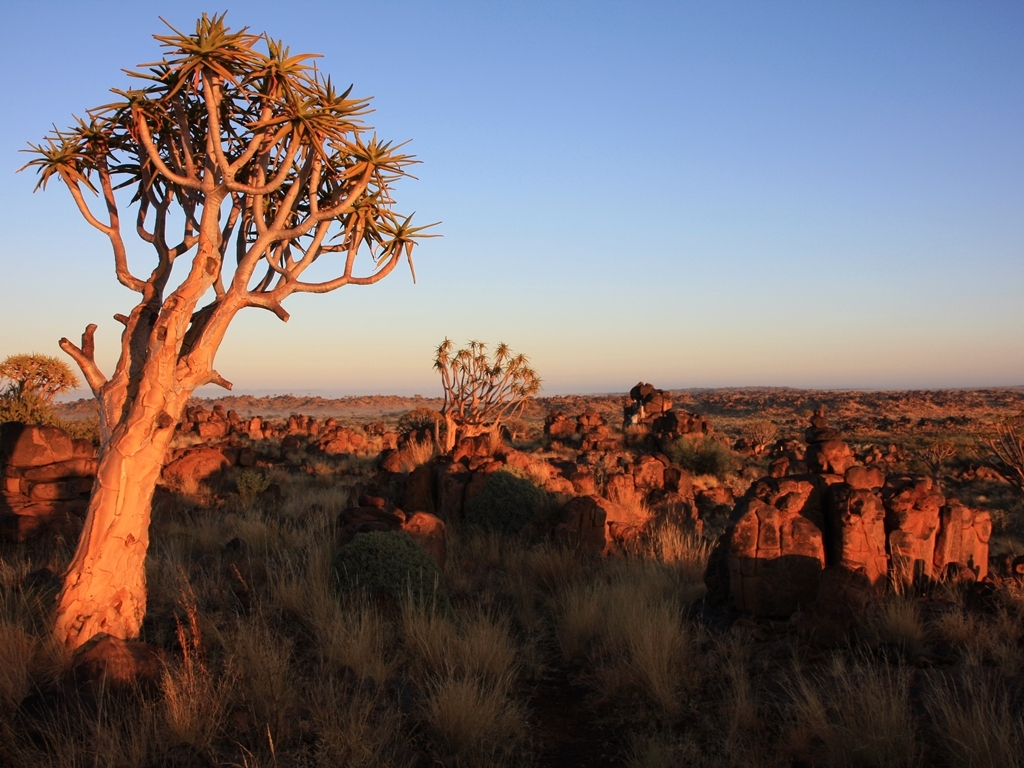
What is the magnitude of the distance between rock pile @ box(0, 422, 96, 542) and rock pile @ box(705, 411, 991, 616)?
927 cm

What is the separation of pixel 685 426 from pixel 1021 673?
22654 millimetres

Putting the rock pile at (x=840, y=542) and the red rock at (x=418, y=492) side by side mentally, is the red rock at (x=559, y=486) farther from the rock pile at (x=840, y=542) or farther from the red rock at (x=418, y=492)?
the rock pile at (x=840, y=542)

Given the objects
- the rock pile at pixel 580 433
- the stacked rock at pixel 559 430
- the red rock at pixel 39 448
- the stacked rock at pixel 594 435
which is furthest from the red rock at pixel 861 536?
the stacked rock at pixel 559 430

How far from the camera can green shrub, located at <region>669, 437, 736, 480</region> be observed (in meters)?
23.8

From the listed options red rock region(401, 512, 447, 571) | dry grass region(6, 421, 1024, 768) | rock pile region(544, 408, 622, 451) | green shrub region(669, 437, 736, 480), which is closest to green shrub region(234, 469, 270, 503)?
dry grass region(6, 421, 1024, 768)

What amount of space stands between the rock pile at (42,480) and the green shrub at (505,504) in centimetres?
612

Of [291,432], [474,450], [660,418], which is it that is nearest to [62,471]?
[474,450]

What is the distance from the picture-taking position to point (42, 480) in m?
11.2

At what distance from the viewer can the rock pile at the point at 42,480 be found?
33.6ft

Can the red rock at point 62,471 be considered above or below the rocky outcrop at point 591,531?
above

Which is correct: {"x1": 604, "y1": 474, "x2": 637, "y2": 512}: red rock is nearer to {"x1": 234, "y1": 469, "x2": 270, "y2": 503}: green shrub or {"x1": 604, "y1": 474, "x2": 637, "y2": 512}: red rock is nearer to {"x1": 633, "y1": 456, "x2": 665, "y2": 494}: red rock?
{"x1": 633, "y1": 456, "x2": 665, "y2": 494}: red rock

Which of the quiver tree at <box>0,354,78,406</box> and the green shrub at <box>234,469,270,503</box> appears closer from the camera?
the green shrub at <box>234,469,270,503</box>

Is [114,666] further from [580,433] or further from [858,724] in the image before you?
[580,433]

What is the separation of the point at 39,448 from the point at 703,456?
19.3m
